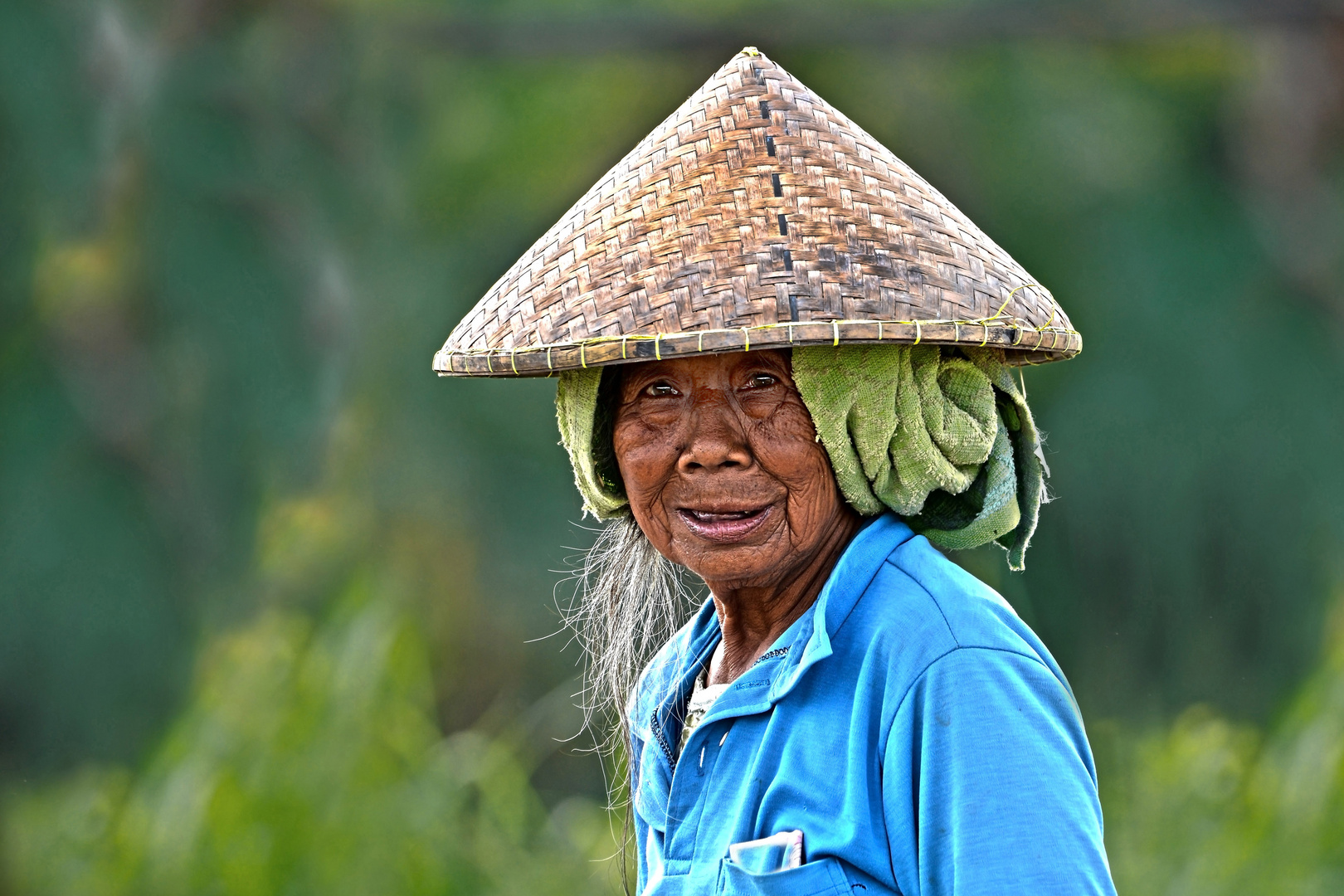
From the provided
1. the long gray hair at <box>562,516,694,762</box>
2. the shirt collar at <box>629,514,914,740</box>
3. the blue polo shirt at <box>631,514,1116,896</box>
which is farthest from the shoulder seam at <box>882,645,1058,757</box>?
the long gray hair at <box>562,516,694,762</box>

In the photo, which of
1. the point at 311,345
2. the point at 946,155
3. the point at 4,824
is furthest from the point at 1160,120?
the point at 4,824

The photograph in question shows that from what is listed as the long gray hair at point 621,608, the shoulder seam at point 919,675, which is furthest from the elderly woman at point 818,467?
the long gray hair at point 621,608

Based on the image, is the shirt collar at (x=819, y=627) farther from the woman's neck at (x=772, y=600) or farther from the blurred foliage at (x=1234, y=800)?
the blurred foliage at (x=1234, y=800)

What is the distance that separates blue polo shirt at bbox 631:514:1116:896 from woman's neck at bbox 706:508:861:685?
0.08 metres

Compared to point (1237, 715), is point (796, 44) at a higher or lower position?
higher

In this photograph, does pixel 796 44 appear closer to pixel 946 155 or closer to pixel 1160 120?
pixel 946 155

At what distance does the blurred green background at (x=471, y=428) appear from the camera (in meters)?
4.13

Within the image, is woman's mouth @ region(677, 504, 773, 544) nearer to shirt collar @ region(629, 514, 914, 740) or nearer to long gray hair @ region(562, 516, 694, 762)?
shirt collar @ region(629, 514, 914, 740)

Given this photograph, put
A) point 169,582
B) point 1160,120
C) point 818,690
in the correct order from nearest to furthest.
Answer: point 818,690 → point 1160,120 → point 169,582

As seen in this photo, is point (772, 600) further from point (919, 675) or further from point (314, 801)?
point (314, 801)

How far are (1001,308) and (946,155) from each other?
277 cm

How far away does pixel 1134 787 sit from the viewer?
13.6ft

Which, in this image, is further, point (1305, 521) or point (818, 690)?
point (1305, 521)

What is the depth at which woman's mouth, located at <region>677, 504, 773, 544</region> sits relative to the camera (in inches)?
64.5
